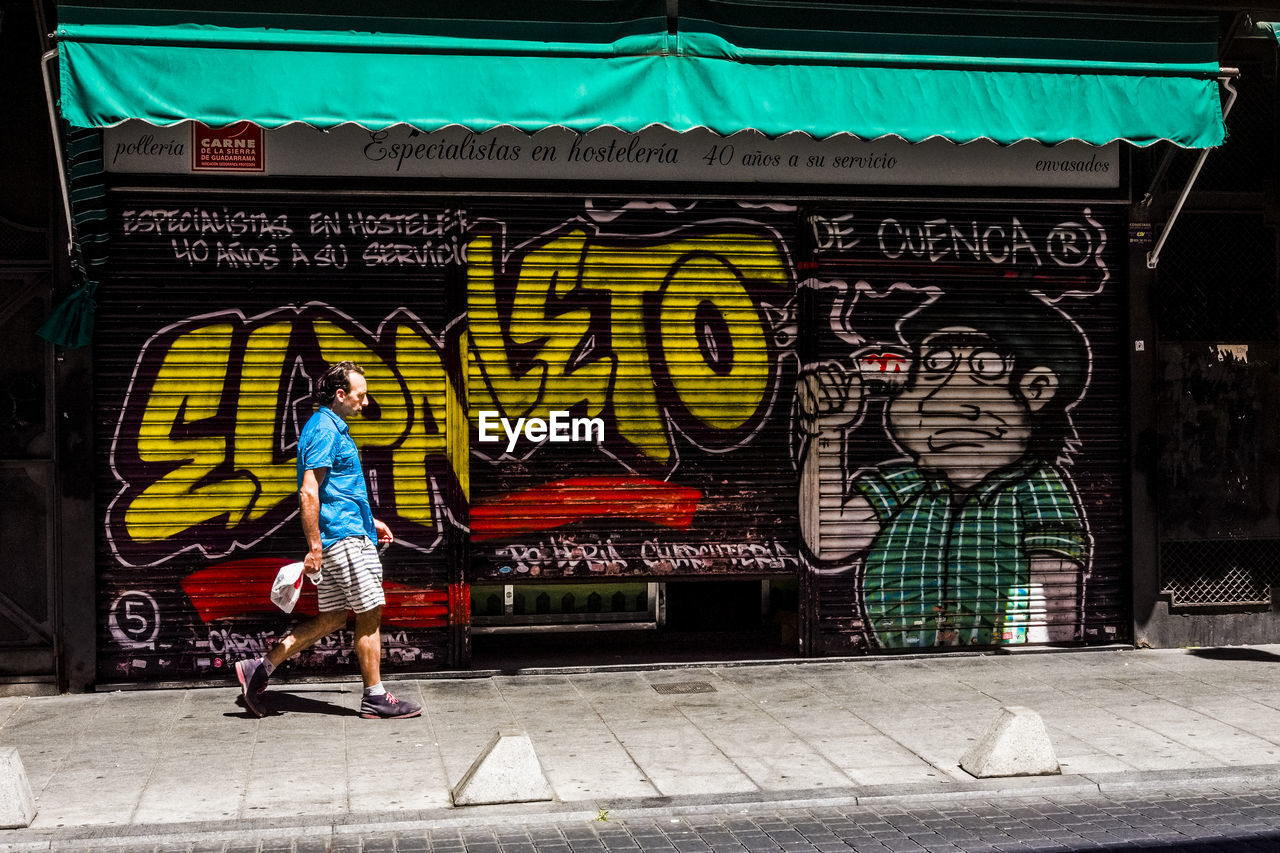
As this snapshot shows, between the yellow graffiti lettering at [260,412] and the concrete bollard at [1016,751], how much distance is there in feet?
15.5

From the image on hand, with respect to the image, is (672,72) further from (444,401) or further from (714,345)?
(444,401)

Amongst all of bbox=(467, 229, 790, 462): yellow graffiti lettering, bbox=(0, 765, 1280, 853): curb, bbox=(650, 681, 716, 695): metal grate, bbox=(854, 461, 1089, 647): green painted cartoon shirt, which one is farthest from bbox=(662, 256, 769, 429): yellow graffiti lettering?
bbox=(0, 765, 1280, 853): curb

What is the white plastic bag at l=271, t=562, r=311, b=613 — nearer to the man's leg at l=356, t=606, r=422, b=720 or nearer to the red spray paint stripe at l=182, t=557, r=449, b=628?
the man's leg at l=356, t=606, r=422, b=720

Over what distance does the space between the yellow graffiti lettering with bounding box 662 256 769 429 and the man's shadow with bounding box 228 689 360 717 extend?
3068 millimetres

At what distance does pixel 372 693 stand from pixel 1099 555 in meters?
5.34

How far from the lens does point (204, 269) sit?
8.75 m

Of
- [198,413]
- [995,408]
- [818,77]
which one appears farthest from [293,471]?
[995,408]

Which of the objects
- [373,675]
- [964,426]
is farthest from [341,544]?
[964,426]

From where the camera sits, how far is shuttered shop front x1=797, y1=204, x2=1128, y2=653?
954cm

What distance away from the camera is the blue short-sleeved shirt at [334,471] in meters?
7.69

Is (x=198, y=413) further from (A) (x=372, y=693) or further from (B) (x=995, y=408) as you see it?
(B) (x=995, y=408)

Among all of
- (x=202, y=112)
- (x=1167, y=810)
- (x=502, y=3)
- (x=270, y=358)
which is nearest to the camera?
(x=1167, y=810)

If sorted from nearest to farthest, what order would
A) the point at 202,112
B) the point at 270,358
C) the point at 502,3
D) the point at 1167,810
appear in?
the point at 1167,810 < the point at 202,112 < the point at 502,3 < the point at 270,358

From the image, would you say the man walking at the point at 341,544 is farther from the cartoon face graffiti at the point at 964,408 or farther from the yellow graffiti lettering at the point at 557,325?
the cartoon face graffiti at the point at 964,408
